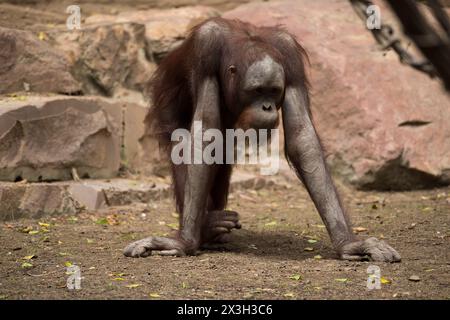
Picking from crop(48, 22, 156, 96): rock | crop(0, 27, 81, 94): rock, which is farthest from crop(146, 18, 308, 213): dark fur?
crop(48, 22, 156, 96): rock

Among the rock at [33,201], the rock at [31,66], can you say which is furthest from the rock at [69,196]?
the rock at [31,66]

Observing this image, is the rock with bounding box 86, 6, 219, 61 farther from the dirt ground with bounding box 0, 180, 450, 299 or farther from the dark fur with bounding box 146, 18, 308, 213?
the dark fur with bounding box 146, 18, 308, 213

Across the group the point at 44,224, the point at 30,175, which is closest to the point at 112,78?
the point at 30,175

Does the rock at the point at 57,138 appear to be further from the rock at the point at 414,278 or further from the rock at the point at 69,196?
the rock at the point at 414,278

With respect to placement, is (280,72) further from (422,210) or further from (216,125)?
(422,210)

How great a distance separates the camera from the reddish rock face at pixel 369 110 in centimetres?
723

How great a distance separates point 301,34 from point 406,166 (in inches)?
69.1

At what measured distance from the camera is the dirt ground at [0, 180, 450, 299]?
369cm

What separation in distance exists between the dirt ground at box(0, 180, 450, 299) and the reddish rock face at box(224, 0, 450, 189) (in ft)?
1.32

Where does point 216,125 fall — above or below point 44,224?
above

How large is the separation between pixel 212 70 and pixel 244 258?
1.20m

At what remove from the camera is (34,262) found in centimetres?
441

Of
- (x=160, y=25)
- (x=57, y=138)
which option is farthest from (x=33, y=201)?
(x=160, y=25)

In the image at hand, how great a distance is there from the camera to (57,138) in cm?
618
